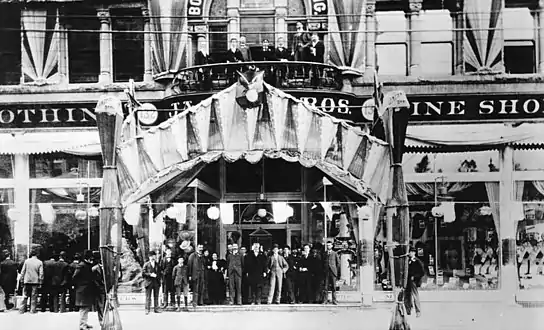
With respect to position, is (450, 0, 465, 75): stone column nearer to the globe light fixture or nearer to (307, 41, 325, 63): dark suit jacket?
(307, 41, 325, 63): dark suit jacket

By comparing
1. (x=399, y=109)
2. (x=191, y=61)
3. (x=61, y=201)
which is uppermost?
(x=191, y=61)

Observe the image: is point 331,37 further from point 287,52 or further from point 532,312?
point 532,312

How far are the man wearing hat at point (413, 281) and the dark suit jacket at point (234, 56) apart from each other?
3.12 m

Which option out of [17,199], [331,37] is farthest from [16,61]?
[331,37]

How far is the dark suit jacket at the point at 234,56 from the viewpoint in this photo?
917cm

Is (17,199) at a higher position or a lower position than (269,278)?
higher

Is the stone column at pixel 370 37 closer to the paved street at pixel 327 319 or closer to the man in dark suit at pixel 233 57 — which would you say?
the man in dark suit at pixel 233 57

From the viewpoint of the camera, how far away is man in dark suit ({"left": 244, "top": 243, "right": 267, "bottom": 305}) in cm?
949

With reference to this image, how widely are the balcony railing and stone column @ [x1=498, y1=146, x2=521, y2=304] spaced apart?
2.24m

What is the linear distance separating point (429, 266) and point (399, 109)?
2.11 meters

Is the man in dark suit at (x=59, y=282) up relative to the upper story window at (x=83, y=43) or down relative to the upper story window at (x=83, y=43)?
down

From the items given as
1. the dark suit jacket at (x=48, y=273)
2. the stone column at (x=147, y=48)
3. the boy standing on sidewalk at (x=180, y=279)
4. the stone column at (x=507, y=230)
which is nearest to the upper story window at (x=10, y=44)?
the stone column at (x=147, y=48)

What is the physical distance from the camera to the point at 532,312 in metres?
8.45

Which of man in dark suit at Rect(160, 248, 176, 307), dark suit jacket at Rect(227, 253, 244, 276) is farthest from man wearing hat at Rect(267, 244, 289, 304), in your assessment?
man in dark suit at Rect(160, 248, 176, 307)
